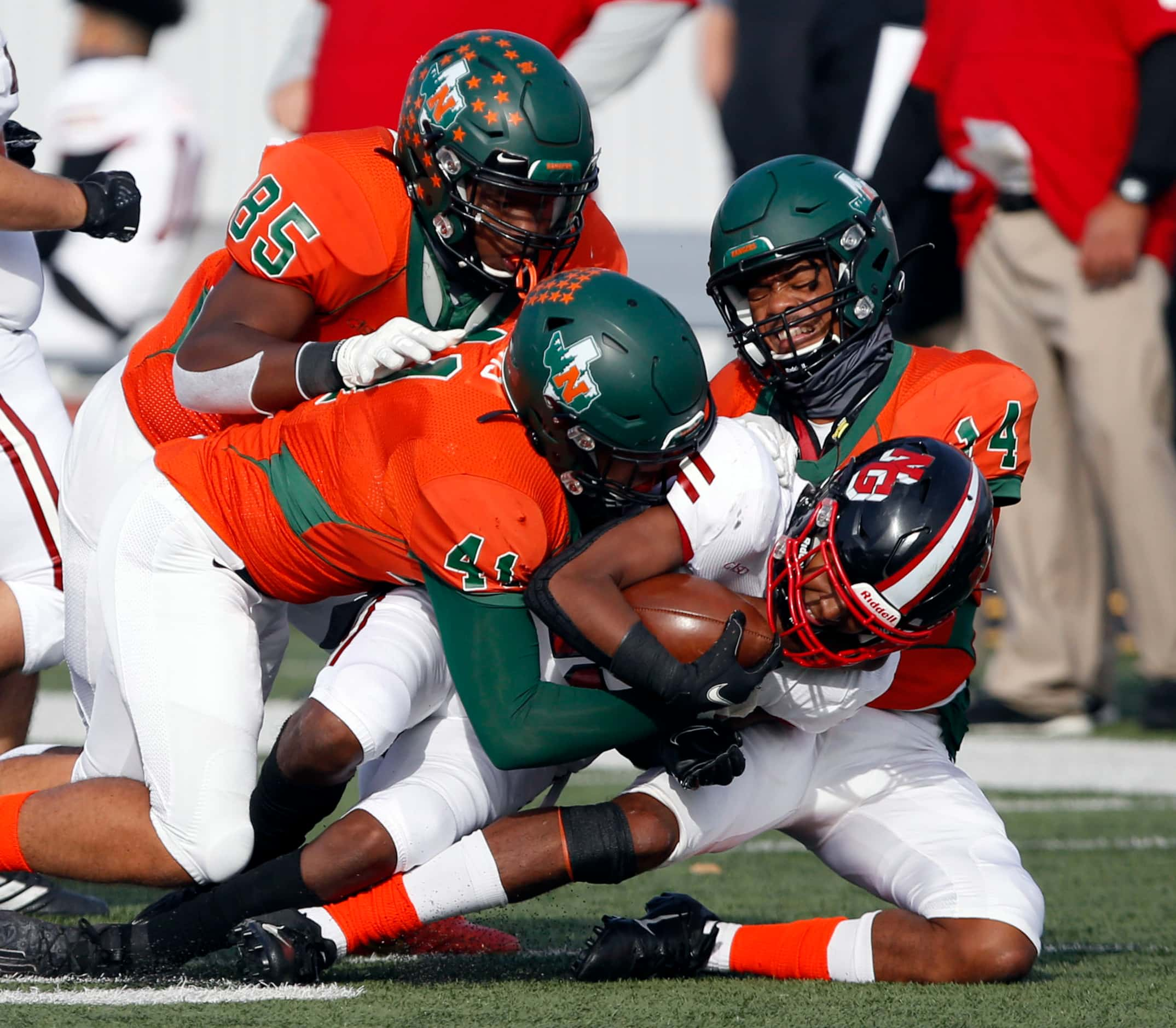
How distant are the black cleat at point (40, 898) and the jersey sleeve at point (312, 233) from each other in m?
1.28

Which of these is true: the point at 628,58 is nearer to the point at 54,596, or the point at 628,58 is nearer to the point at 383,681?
the point at 54,596

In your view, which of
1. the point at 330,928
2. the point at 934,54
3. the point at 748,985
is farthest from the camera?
the point at 934,54

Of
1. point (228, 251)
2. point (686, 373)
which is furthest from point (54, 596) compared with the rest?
point (686, 373)

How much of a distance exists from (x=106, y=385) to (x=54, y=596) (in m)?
0.47

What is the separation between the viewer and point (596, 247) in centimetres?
415

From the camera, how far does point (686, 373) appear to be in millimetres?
3410

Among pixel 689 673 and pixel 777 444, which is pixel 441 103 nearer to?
pixel 777 444

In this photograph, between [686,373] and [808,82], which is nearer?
[686,373]

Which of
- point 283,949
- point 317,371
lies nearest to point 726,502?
point 317,371

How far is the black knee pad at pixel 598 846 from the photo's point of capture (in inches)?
133

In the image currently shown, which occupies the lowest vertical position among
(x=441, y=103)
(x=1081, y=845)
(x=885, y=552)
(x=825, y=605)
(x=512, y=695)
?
(x=1081, y=845)

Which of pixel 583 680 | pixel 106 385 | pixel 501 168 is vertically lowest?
pixel 583 680

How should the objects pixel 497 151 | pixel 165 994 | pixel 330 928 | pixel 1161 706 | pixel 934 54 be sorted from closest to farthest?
pixel 165 994, pixel 330 928, pixel 497 151, pixel 1161 706, pixel 934 54

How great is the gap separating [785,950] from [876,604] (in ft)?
2.23
